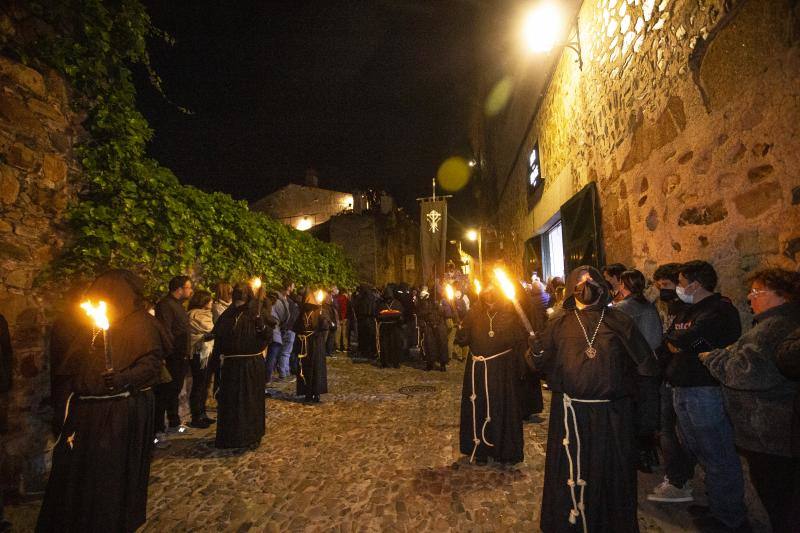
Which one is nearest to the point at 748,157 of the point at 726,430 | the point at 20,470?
the point at 726,430

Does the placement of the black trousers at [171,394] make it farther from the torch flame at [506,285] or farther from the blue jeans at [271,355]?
the torch flame at [506,285]

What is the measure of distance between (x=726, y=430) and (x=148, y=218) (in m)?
6.86

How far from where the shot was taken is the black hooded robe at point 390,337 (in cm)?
1042

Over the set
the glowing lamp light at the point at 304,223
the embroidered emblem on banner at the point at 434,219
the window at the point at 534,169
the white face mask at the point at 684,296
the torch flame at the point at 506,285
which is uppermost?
the glowing lamp light at the point at 304,223

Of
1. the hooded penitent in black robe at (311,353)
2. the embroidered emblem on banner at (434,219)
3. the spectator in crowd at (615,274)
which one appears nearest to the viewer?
the spectator in crowd at (615,274)

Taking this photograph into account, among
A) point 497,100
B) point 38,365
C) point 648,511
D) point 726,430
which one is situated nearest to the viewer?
point 726,430

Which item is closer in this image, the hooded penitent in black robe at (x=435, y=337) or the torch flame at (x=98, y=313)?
the torch flame at (x=98, y=313)

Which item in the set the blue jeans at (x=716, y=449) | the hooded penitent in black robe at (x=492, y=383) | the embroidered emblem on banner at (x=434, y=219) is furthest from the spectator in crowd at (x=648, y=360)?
the embroidered emblem on banner at (x=434, y=219)

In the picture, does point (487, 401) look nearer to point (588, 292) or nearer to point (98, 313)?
point (588, 292)

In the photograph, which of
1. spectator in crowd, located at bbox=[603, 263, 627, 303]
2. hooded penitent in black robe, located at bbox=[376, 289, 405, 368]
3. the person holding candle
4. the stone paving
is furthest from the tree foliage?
spectator in crowd, located at bbox=[603, 263, 627, 303]

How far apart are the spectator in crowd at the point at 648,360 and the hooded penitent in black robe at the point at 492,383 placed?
47.8 inches

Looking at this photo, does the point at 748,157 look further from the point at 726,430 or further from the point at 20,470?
the point at 20,470

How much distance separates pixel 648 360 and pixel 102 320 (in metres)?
3.93

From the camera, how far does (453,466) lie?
13.6 feet
